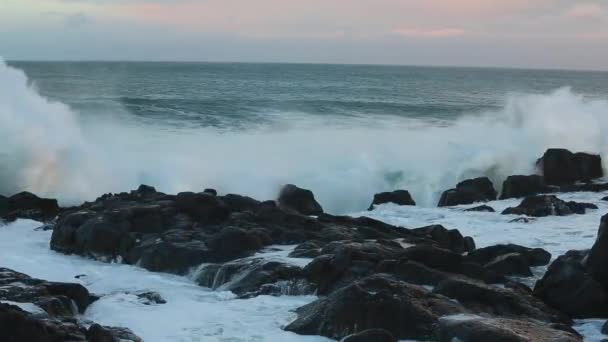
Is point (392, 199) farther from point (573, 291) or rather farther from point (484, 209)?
point (573, 291)

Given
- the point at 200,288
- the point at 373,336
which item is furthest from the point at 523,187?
the point at 373,336

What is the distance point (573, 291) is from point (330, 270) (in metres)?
3.00

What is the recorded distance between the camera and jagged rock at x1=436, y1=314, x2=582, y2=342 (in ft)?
21.6

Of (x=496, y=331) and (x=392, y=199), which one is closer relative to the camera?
(x=496, y=331)

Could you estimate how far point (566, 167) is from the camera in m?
21.1

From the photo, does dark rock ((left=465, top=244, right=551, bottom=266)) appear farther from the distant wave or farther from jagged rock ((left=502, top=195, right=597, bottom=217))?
the distant wave

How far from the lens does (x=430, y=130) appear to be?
35.0m

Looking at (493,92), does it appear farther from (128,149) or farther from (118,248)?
(118,248)

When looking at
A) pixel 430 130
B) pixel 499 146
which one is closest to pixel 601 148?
pixel 499 146

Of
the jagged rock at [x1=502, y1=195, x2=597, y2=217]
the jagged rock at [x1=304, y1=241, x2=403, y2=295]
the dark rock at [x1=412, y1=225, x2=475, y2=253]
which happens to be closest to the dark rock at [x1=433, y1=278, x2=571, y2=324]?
the jagged rock at [x1=304, y1=241, x2=403, y2=295]

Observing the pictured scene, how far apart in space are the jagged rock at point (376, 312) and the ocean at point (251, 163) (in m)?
0.24

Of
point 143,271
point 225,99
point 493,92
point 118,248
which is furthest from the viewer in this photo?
point 493,92

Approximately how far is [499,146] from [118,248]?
61.4ft

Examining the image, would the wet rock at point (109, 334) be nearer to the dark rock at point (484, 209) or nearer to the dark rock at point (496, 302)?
the dark rock at point (496, 302)
